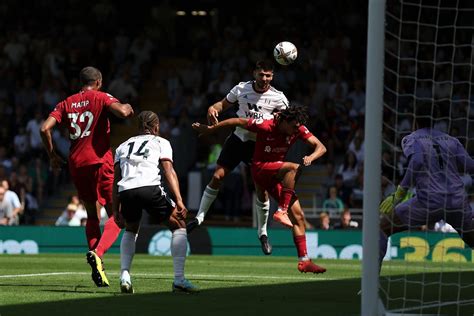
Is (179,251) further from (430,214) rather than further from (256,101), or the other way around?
(256,101)

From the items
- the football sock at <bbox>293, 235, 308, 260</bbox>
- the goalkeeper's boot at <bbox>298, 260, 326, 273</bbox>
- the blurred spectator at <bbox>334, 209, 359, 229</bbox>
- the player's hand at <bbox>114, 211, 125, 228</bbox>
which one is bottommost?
the blurred spectator at <bbox>334, 209, 359, 229</bbox>

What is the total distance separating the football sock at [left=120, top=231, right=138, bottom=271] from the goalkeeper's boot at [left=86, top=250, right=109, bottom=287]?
0.55 metres

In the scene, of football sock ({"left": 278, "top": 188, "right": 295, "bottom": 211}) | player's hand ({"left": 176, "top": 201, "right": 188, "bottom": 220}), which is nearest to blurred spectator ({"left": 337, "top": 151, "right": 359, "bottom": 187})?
football sock ({"left": 278, "top": 188, "right": 295, "bottom": 211})

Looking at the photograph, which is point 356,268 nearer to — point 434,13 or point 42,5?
point 434,13

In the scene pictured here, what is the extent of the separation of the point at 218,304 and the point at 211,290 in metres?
1.65

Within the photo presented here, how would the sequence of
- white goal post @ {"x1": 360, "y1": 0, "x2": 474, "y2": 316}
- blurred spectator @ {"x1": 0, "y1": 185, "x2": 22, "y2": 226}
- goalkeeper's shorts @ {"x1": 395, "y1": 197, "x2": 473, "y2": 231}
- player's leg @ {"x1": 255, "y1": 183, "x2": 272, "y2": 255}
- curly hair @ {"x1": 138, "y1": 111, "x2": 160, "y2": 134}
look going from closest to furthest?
1. white goal post @ {"x1": 360, "y1": 0, "x2": 474, "y2": 316}
2. goalkeeper's shorts @ {"x1": 395, "y1": 197, "x2": 473, "y2": 231}
3. curly hair @ {"x1": 138, "y1": 111, "x2": 160, "y2": 134}
4. player's leg @ {"x1": 255, "y1": 183, "x2": 272, "y2": 255}
5. blurred spectator @ {"x1": 0, "y1": 185, "x2": 22, "y2": 226}

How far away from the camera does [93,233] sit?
47.0ft

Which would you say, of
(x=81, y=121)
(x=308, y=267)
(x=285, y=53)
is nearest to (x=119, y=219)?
(x=81, y=121)

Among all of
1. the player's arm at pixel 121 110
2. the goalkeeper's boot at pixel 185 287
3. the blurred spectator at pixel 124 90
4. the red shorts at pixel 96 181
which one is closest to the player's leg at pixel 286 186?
the red shorts at pixel 96 181

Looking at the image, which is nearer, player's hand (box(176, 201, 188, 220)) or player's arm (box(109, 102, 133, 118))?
player's hand (box(176, 201, 188, 220))

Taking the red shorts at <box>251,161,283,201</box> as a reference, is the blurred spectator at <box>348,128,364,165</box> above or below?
below

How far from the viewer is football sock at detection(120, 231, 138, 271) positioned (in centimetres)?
1241

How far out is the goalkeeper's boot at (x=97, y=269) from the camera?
1297cm

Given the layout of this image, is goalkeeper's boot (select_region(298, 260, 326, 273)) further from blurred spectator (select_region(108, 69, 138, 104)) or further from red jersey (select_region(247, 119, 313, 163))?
blurred spectator (select_region(108, 69, 138, 104))
